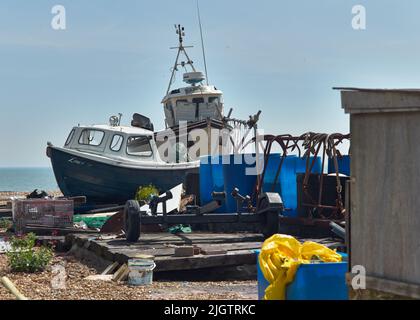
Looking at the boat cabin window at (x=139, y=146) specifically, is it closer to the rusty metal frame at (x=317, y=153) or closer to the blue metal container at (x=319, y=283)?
the rusty metal frame at (x=317, y=153)

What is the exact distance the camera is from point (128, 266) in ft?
32.2

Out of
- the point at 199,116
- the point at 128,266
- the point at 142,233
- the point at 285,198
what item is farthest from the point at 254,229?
the point at 199,116

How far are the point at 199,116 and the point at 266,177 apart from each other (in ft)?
46.4

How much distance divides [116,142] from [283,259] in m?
17.7

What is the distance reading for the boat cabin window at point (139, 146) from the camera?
960 inches

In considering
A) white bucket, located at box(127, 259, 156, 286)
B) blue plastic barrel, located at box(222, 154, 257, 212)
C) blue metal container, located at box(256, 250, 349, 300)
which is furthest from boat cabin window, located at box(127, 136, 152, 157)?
blue metal container, located at box(256, 250, 349, 300)

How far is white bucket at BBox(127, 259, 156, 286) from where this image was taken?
9.70m

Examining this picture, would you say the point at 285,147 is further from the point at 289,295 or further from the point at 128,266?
the point at 289,295

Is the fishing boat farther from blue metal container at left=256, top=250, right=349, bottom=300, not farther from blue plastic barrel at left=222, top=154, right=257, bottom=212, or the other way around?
blue metal container at left=256, top=250, right=349, bottom=300

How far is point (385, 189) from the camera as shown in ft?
19.3

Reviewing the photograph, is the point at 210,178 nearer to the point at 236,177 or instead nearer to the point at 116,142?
the point at 236,177

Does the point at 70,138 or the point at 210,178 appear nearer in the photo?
the point at 210,178

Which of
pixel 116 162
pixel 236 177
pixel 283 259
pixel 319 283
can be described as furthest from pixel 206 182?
pixel 319 283

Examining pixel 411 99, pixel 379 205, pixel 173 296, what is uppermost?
pixel 411 99
